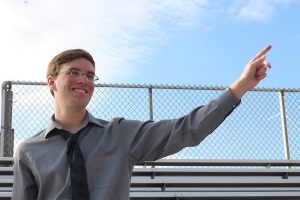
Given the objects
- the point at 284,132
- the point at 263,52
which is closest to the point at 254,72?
the point at 263,52

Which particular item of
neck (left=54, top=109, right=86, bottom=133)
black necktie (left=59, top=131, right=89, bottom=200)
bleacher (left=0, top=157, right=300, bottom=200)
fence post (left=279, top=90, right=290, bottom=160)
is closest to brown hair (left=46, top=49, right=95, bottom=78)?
neck (left=54, top=109, right=86, bottom=133)

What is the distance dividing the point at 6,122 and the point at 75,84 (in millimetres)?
2605

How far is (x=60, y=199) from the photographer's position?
153 centimetres

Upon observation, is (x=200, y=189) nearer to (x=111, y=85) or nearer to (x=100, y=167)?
(x=111, y=85)

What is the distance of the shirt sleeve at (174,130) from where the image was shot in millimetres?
1424

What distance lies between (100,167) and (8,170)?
2533mm

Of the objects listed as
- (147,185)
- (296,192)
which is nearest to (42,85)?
(147,185)

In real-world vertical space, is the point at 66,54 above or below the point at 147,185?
above

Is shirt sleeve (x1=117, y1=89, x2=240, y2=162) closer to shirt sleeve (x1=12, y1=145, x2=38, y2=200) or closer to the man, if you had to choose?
the man

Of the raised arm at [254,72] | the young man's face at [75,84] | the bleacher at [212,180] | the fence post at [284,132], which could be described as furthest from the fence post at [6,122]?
the raised arm at [254,72]

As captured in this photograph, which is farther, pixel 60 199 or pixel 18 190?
pixel 18 190

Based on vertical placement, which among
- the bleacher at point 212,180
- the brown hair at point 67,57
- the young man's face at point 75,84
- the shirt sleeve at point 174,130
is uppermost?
the brown hair at point 67,57

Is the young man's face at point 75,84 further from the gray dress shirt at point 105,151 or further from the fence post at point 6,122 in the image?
the fence post at point 6,122

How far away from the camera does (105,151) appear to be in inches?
63.3
